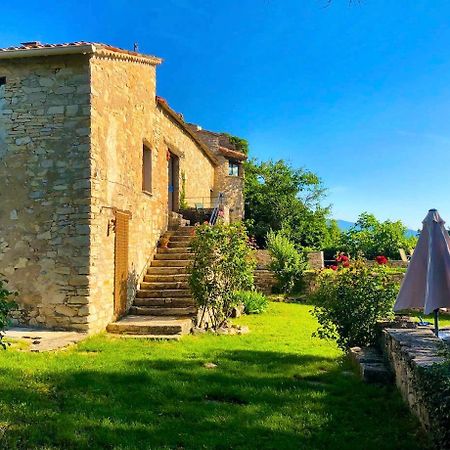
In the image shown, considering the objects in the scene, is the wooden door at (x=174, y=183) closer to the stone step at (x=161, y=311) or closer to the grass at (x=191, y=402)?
the stone step at (x=161, y=311)

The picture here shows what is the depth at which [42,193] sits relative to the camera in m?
9.46

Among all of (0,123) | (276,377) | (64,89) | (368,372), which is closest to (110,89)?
(64,89)

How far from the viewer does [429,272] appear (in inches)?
247

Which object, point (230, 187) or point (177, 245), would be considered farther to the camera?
point (230, 187)

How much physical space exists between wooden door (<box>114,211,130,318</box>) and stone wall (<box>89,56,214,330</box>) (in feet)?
0.71

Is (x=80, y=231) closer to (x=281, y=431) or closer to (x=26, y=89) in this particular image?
(x=26, y=89)

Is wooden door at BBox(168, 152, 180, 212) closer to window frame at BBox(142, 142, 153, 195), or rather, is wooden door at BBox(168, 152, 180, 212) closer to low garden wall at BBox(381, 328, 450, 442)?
window frame at BBox(142, 142, 153, 195)

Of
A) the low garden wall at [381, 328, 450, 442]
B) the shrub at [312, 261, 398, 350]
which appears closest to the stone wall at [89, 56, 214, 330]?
the shrub at [312, 261, 398, 350]

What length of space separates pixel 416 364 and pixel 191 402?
7.99 ft

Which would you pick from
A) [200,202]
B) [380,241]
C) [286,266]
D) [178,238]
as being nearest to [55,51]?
[178,238]

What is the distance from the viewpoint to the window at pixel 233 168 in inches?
1089

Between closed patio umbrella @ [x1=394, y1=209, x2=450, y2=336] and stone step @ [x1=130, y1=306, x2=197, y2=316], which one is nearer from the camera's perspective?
closed patio umbrella @ [x1=394, y1=209, x2=450, y2=336]

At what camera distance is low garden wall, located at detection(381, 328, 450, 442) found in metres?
3.90

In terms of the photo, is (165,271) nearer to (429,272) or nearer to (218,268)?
(218,268)
